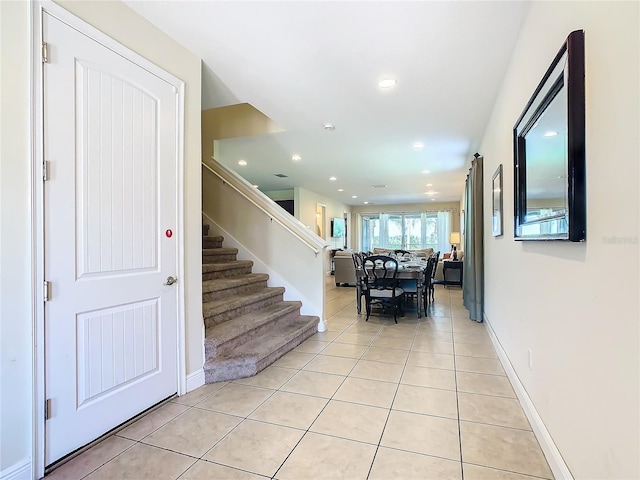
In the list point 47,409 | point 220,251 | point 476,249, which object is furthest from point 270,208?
point 47,409

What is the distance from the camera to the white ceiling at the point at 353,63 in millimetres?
2109

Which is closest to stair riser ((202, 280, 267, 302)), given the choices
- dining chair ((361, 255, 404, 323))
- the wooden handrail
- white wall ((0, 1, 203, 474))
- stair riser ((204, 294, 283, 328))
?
stair riser ((204, 294, 283, 328))

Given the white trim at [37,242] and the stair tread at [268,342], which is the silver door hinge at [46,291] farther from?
the stair tread at [268,342]

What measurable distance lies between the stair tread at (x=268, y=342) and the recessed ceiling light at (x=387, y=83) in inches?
102

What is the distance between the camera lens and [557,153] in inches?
58.1

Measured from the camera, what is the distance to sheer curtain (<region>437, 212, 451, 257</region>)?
488 inches

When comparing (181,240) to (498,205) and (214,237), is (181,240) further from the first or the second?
(498,205)

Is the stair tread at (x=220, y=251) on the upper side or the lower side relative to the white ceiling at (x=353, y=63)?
lower

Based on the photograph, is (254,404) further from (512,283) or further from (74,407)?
(512,283)

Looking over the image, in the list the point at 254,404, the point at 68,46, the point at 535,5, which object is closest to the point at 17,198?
the point at 68,46

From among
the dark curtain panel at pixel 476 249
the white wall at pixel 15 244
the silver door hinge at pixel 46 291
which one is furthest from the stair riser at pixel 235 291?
the dark curtain panel at pixel 476 249

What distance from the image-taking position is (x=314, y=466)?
169 centimetres

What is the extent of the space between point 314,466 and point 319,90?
2.94 metres

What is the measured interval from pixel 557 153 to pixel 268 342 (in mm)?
2686
